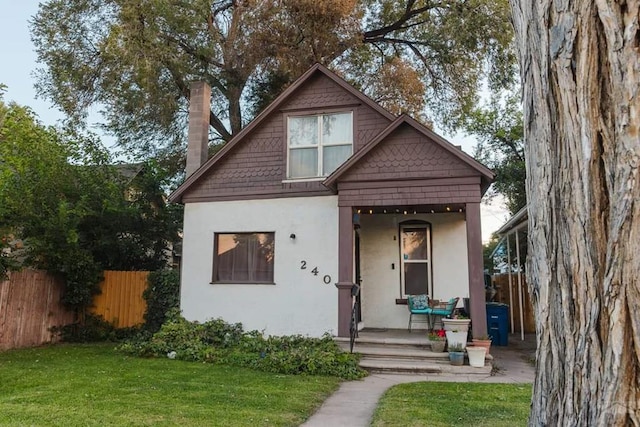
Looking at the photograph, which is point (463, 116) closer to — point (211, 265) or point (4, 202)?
point (211, 265)

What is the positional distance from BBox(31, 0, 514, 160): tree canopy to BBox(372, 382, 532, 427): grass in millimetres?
11301

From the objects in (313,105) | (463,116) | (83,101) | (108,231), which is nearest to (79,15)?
(83,101)

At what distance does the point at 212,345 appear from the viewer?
9320 mm

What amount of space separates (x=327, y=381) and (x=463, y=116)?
13924 millimetres

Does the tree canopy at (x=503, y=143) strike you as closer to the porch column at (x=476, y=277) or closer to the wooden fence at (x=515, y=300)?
the wooden fence at (x=515, y=300)

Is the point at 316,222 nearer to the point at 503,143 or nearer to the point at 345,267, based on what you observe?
the point at 345,267

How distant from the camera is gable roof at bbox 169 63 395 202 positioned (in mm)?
9984

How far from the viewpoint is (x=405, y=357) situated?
7.99m

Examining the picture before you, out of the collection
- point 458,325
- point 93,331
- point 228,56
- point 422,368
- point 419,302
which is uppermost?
point 228,56

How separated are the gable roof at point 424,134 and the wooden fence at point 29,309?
7114 millimetres

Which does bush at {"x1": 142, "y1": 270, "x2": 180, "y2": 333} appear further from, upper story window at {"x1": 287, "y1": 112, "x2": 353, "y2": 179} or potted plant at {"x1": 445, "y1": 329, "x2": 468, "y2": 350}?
potted plant at {"x1": 445, "y1": 329, "x2": 468, "y2": 350}

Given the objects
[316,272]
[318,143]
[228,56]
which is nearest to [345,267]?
[316,272]

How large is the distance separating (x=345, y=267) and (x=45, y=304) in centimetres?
738

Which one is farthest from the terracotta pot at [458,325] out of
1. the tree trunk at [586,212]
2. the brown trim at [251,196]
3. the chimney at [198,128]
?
the chimney at [198,128]
